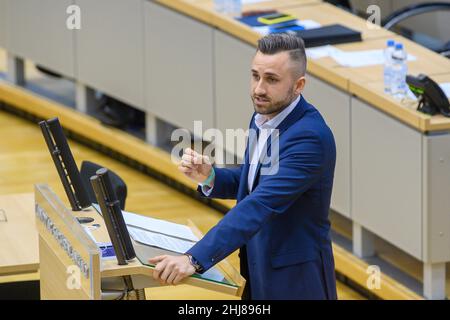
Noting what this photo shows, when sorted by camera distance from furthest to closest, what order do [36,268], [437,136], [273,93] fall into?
[437,136] < [36,268] < [273,93]

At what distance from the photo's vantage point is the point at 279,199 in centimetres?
328

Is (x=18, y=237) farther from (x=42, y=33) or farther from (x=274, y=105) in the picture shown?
(x=42, y=33)

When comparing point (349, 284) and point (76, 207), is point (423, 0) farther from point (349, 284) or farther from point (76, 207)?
point (76, 207)

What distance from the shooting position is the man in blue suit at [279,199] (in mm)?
3238

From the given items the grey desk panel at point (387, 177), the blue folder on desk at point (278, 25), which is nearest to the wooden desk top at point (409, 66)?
the grey desk panel at point (387, 177)

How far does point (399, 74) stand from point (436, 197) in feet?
2.20

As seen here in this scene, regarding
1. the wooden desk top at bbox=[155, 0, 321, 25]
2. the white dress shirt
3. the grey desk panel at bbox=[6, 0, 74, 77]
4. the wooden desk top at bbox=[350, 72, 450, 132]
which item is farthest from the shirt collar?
the grey desk panel at bbox=[6, 0, 74, 77]

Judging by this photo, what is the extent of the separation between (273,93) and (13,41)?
5.44m

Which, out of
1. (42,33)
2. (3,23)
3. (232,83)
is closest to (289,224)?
(232,83)

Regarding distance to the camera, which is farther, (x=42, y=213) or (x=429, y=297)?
(x=429, y=297)

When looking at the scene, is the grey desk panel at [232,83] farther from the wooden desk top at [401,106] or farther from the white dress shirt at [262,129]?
the white dress shirt at [262,129]
